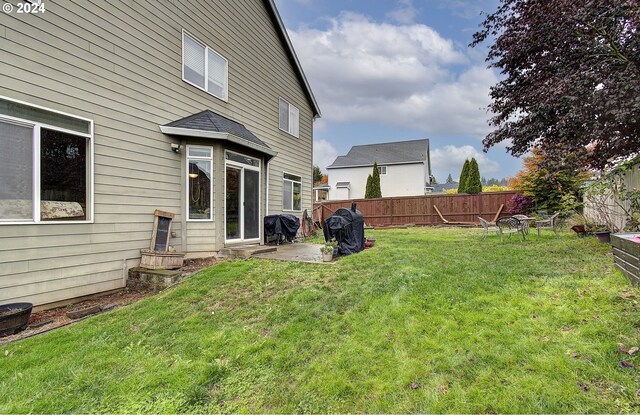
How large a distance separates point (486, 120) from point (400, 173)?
20.0 m

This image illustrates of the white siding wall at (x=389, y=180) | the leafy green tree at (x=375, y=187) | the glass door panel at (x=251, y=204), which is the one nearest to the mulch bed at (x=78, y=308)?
the glass door panel at (x=251, y=204)

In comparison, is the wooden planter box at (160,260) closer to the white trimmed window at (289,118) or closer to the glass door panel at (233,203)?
the glass door panel at (233,203)

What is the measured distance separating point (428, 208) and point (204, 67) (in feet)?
46.6

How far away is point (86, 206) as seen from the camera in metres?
5.06

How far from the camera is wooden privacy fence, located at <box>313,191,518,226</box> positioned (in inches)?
655

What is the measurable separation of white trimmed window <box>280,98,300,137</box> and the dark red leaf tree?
619 cm

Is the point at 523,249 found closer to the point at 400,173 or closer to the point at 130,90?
the point at 130,90

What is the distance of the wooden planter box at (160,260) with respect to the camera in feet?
18.5

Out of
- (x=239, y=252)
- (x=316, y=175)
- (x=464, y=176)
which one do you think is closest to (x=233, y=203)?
(x=239, y=252)

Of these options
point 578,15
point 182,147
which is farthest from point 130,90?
point 578,15

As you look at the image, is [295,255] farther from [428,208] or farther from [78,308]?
[428,208]

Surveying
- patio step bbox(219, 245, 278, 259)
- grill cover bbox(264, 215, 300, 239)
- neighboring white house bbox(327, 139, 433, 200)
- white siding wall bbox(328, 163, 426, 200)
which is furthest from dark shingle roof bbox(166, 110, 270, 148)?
neighboring white house bbox(327, 139, 433, 200)

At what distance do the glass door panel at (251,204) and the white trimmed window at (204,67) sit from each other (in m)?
2.24

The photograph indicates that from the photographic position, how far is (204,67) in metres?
7.62
